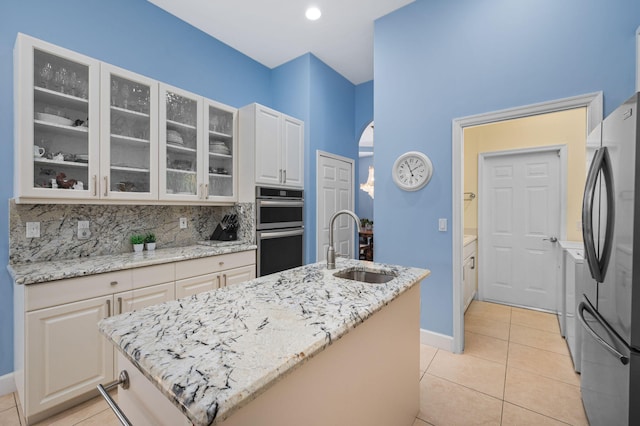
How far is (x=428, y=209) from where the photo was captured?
2.82m

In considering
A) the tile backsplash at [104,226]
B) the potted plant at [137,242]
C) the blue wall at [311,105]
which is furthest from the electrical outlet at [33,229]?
the blue wall at [311,105]

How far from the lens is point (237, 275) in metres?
2.95

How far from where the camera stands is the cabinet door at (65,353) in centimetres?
175

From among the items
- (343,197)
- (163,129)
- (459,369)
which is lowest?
(459,369)

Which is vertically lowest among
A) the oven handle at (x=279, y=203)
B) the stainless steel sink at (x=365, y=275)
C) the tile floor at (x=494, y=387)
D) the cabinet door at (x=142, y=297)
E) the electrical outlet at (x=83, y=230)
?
the tile floor at (x=494, y=387)

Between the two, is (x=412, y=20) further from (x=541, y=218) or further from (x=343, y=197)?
(x=541, y=218)

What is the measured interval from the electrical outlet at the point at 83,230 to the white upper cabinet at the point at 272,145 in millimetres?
1534

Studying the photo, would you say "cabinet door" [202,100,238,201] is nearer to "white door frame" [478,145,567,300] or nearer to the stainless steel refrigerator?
the stainless steel refrigerator

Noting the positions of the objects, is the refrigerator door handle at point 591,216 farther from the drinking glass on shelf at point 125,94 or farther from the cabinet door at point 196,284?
the drinking glass on shelf at point 125,94

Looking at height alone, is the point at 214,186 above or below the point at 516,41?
below

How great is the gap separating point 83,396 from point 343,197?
353 cm

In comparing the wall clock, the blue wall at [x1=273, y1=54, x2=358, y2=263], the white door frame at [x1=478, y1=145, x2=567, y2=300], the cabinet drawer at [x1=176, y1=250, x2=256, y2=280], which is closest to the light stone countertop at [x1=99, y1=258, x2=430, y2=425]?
the cabinet drawer at [x1=176, y1=250, x2=256, y2=280]

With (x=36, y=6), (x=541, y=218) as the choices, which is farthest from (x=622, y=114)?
(x=36, y=6)

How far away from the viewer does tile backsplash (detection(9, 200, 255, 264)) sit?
2.15 metres
